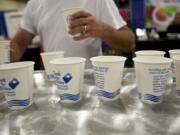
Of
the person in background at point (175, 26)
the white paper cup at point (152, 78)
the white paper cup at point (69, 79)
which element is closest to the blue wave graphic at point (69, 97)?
the white paper cup at point (69, 79)

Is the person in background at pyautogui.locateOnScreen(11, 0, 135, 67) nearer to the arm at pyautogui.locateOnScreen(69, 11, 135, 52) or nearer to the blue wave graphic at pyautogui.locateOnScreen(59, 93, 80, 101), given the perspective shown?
the arm at pyautogui.locateOnScreen(69, 11, 135, 52)

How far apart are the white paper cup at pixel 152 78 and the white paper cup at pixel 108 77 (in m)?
0.07

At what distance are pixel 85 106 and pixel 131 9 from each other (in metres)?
2.86

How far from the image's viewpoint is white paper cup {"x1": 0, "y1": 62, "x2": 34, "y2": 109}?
0.75 m

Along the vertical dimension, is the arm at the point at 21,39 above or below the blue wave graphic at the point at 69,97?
above

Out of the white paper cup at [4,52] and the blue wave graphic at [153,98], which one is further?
the white paper cup at [4,52]

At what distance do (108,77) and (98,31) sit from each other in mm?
438

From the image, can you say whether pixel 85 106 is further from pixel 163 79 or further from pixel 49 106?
pixel 163 79

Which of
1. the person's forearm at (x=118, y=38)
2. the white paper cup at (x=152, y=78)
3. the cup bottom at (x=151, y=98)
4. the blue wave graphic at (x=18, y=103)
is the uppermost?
the person's forearm at (x=118, y=38)

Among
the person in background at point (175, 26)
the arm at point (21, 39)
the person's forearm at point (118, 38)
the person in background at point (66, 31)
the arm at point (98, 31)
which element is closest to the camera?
the arm at point (98, 31)

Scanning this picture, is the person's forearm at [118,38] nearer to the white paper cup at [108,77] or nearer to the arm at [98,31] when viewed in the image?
the arm at [98,31]

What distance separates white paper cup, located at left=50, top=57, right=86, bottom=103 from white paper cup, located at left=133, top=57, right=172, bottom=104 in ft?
0.67

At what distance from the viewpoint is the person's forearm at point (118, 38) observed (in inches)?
49.9

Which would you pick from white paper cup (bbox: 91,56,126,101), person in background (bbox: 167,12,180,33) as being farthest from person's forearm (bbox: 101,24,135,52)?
person in background (bbox: 167,12,180,33)
